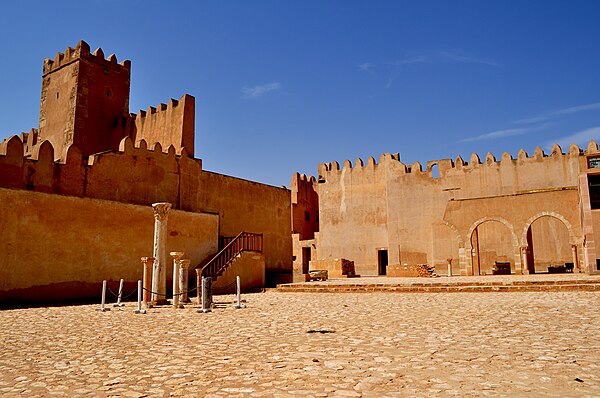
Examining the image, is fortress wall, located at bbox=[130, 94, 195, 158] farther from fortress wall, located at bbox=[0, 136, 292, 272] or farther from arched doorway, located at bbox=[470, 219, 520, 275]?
arched doorway, located at bbox=[470, 219, 520, 275]

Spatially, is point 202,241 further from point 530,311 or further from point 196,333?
point 530,311

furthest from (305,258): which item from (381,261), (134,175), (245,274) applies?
(134,175)

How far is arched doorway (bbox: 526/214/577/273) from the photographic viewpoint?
2966cm

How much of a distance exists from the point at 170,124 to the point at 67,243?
747cm

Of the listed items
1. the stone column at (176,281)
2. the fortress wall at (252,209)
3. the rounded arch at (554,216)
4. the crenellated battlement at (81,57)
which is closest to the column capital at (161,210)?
the stone column at (176,281)

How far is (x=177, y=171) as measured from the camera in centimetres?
1762

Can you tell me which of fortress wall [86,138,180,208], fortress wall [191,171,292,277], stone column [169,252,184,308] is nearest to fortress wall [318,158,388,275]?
fortress wall [191,171,292,277]

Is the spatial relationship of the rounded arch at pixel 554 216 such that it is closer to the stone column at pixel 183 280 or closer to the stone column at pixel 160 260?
the stone column at pixel 183 280

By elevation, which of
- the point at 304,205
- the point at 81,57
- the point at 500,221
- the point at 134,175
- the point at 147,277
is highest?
the point at 81,57

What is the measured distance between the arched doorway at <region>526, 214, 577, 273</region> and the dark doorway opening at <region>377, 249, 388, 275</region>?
10.1 meters

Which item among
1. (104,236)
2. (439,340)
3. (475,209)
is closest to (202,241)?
(104,236)

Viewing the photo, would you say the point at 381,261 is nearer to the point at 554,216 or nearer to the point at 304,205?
the point at 304,205

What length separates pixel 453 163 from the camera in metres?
33.8

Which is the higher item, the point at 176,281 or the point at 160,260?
the point at 160,260
